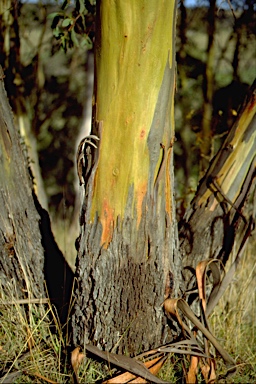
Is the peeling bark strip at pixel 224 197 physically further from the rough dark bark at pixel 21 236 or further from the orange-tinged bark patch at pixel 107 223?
the rough dark bark at pixel 21 236

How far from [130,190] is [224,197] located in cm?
63

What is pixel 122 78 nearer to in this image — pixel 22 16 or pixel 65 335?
pixel 65 335

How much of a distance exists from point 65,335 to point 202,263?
842 mm

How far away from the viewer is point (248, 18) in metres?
4.97

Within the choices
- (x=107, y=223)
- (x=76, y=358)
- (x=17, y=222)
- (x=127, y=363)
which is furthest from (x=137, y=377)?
(x=17, y=222)

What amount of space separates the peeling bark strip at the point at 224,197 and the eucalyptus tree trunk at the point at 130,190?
0.27 metres

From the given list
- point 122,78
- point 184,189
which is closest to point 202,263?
point 122,78

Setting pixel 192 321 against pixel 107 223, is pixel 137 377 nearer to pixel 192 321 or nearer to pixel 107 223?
pixel 192 321

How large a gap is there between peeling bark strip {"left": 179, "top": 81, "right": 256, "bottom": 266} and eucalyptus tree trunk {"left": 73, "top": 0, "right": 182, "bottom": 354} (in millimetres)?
272

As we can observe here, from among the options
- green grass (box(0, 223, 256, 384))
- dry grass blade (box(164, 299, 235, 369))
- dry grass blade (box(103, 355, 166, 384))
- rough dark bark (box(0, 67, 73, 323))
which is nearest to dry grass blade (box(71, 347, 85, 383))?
green grass (box(0, 223, 256, 384))

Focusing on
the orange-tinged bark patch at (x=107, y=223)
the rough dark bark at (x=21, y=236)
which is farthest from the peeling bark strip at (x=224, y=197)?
the rough dark bark at (x=21, y=236)

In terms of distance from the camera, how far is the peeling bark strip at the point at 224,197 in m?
2.78

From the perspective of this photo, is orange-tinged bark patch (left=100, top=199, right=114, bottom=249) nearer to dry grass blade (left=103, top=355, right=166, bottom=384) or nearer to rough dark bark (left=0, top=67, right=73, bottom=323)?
rough dark bark (left=0, top=67, right=73, bottom=323)

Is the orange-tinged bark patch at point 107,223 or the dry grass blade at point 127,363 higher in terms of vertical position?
the orange-tinged bark patch at point 107,223
